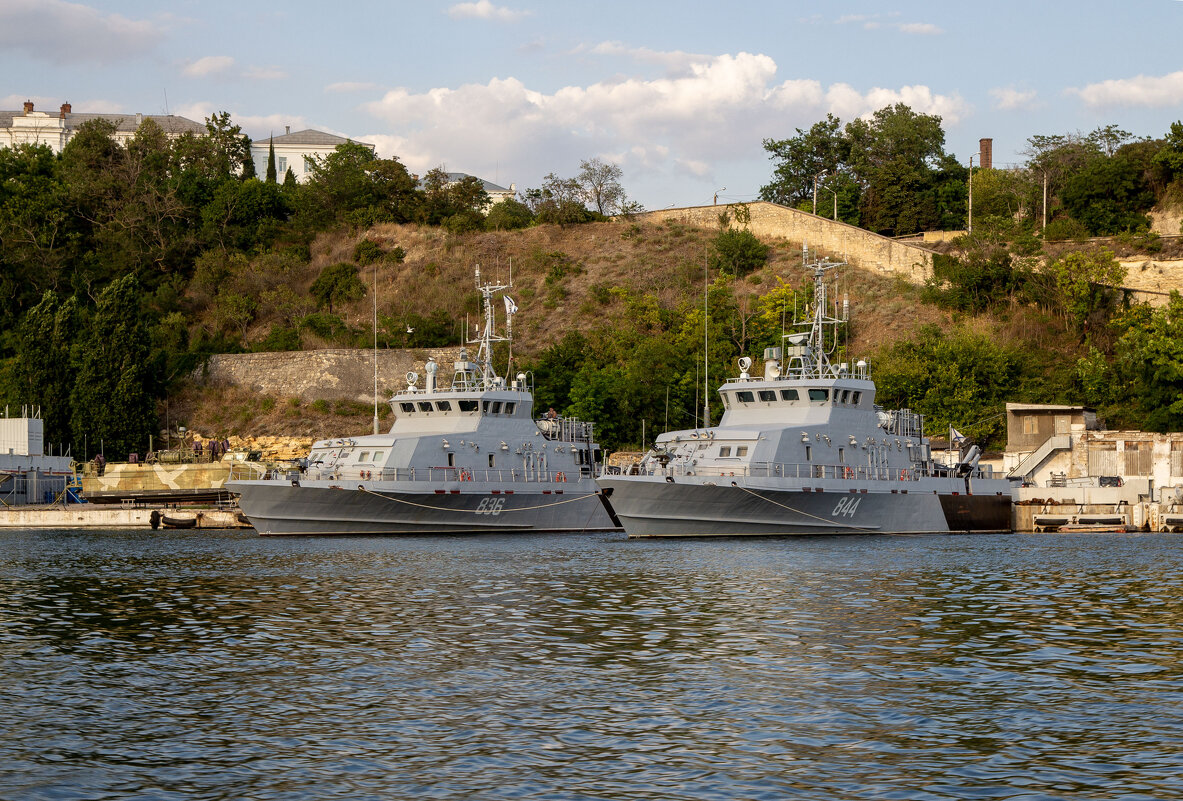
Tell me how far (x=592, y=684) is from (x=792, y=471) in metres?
25.1

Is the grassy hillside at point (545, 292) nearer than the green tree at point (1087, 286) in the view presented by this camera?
No

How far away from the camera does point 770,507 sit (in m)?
39.8

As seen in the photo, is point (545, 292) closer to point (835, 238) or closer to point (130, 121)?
point (835, 238)

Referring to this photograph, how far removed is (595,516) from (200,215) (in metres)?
53.4

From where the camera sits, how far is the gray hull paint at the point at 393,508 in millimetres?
42062

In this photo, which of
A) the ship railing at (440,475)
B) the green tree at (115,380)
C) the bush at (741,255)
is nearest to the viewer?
the ship railing at (440,475)

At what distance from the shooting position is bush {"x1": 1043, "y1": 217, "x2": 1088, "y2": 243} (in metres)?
74.9

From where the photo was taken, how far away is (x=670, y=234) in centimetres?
9062

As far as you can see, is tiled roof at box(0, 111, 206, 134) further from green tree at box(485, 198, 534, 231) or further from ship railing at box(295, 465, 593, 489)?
ship railing at box(295, 465, 593, 489)

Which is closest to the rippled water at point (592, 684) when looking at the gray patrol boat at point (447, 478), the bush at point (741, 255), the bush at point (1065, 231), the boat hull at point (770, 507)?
the boat hull at point (770, 507)

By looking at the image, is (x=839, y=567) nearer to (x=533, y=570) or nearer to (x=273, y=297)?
(x=533, y=570)

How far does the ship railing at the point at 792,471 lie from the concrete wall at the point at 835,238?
36.3 meters

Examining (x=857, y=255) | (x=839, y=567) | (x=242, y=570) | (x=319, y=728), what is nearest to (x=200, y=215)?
(x=857, y=255)

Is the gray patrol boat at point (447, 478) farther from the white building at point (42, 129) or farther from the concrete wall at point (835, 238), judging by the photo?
the white building at point (42, 129)
